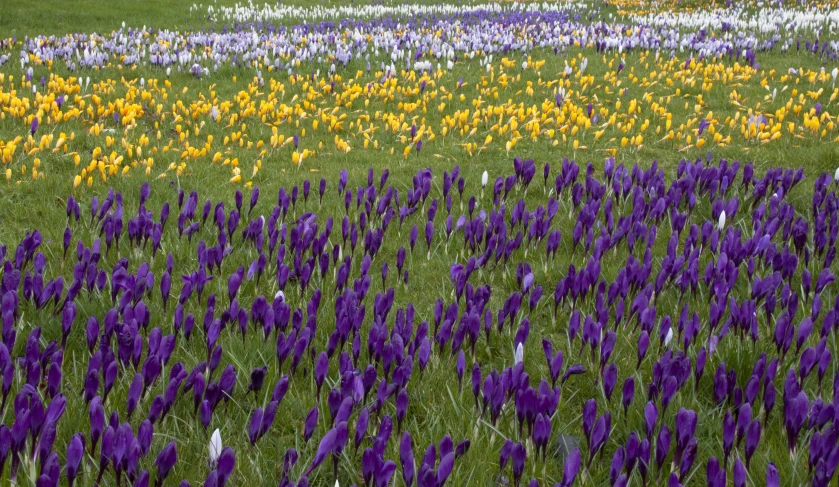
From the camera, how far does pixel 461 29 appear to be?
18922mm

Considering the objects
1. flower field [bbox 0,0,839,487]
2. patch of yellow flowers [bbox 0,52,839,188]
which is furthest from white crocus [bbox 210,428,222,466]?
patch of yellow flowers [bbox 0,52,839,188]

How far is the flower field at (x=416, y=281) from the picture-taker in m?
2.92

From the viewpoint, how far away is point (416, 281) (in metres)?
5.16

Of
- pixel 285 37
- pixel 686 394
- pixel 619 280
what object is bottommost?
pixel 686 394

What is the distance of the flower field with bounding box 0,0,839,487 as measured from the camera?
2.92 meters

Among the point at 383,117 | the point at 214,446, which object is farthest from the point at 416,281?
the point at 383,117

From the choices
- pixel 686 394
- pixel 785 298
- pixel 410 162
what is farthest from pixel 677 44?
pixel 686 394

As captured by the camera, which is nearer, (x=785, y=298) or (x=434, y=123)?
(x=785, y=298)

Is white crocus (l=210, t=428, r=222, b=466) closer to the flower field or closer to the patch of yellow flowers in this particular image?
the flower field

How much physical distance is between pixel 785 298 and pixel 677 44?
13.4m

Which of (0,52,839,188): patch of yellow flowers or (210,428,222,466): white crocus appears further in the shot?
(0,52,839,188): patch of yellow flowers

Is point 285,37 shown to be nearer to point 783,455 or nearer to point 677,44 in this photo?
point 677,44

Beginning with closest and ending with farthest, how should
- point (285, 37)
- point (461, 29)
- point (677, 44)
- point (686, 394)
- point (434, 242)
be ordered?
point (686, 394)
point (434, 242)
point (677, 44)
point (285, 37)
point (461, 29)

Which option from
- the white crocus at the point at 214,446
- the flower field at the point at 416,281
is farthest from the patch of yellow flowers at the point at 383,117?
the white crocus at the point at 214,446
